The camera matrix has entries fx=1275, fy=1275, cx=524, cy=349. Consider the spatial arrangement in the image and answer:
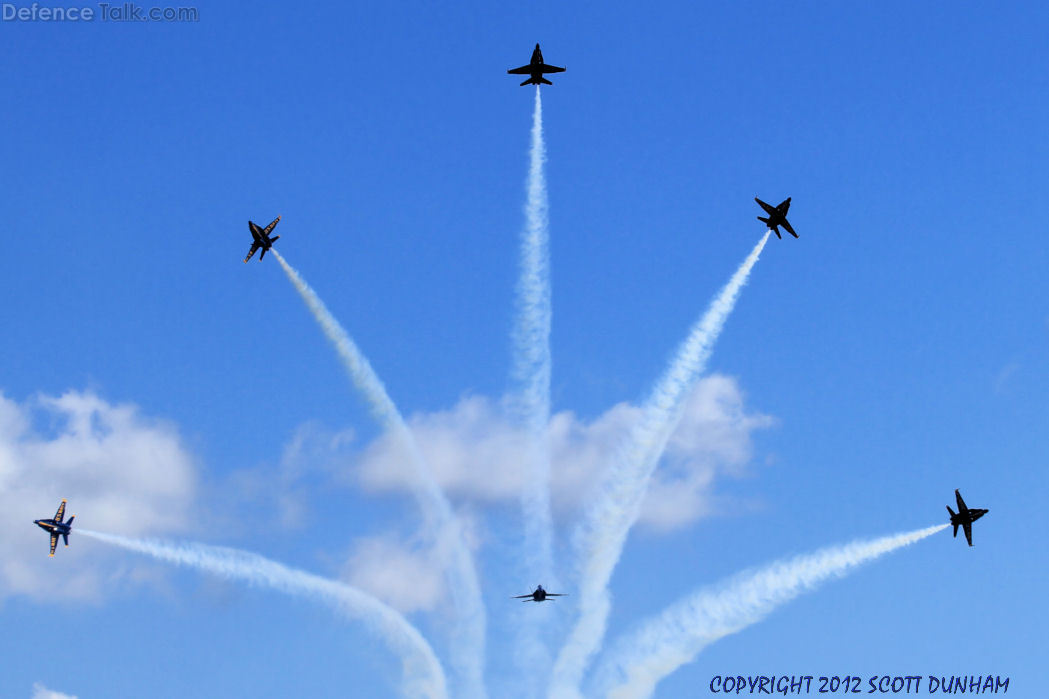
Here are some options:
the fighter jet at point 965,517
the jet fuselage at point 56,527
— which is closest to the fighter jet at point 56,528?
the jet fuselage at point 56,527

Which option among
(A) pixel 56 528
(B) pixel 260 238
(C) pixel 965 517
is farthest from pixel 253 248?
(C) pixel 965 517

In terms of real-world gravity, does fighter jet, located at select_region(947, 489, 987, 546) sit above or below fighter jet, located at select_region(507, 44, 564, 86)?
below

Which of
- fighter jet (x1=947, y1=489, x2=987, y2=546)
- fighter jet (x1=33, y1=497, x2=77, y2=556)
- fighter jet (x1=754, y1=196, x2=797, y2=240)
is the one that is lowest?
fighter jet (x1=947, y1=489, x2=987, y2=546)

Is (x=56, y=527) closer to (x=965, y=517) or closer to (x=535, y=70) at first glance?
(x=535, y=70)

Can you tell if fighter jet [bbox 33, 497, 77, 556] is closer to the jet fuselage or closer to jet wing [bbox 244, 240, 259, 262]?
the jet fuselage

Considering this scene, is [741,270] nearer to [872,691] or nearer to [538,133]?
[538,133]

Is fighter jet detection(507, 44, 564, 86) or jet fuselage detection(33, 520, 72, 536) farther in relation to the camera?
jet fuselage detection(33, 520, 72, 536)

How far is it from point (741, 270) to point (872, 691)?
45.4 m

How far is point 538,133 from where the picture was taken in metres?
129

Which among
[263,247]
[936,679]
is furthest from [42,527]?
[936,679]

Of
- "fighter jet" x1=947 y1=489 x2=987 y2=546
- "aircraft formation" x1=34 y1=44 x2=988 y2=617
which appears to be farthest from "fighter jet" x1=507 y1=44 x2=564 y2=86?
"fighter jet" x1=947 y1=489 x2=987 y2=546

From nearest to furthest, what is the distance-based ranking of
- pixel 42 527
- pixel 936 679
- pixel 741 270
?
pixel 936 679 < pixel 741 270 < pixel 42 527

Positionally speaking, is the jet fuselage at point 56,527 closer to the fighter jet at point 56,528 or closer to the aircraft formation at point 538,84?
the fighter jet at point 56,528

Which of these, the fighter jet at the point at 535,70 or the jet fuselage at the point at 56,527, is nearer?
the fighter jet at the point at 535,70
